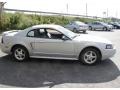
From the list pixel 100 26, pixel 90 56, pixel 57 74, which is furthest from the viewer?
pixel 100 26

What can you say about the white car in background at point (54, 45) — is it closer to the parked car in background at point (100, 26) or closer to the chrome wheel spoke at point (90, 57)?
the chrome wheel spoke at point (90, 57)

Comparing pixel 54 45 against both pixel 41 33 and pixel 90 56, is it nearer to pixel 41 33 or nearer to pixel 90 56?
pixel 41 33

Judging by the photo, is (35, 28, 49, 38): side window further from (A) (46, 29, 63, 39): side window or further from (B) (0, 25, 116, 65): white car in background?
(A) (46, 29, 63, 39): side window

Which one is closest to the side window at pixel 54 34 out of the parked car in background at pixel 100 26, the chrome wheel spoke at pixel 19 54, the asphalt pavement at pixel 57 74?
the asphalt pavement at pixel 57 74

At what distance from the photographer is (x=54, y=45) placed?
832cm

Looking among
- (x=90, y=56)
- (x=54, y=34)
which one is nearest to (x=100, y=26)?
(x=54, y=34)

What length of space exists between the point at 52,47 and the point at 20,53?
1297mm

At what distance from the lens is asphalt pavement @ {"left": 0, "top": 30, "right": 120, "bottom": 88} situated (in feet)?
20.2

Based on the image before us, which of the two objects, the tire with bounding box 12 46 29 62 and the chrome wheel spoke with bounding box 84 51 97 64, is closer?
the chrome wheel spoke with bounding box 84 51 97 64

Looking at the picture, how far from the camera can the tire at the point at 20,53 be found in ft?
28.5

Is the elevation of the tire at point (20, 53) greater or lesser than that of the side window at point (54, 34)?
lesser

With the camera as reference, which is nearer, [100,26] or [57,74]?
[57,74]

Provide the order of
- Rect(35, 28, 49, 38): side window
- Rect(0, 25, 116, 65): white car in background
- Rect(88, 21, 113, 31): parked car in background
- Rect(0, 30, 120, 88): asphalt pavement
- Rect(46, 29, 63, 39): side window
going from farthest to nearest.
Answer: Rect(88, 21, 113, 31): parked car in background
Rect(35, 28, 49, 38): side window
Rect(46, 29, 63, 39): side window
Rect(0, 25, 116, 65): white car in background
Rect(0, 30, 120, 88): asphalt pavement

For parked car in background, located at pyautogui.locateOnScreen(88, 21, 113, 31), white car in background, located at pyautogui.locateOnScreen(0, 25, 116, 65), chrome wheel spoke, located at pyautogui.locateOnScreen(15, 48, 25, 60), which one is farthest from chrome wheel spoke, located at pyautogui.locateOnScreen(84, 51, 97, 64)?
parked car in background, located at pyautogui.locateOnScreen(88, 21, 113, 31)
